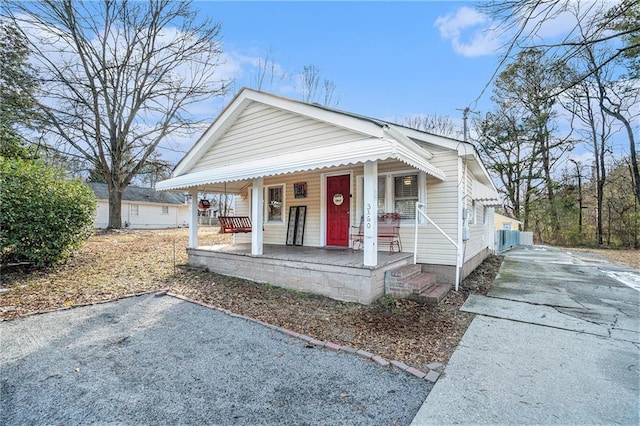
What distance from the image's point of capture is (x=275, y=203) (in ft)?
31.4

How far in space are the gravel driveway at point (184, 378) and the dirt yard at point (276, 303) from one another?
54 cm

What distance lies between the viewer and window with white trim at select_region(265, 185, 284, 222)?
9.45 m

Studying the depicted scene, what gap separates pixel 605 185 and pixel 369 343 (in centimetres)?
2481

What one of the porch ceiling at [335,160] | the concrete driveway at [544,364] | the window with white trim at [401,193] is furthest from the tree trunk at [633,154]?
the porch ceiling at [335,160]

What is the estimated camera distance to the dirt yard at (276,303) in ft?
13.0

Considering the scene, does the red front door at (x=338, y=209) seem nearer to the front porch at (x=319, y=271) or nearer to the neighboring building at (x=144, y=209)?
the front porch at (x=319, y=271)

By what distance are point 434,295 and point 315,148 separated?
4098mm

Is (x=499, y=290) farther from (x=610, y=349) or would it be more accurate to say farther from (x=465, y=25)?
(x=465, y=25)

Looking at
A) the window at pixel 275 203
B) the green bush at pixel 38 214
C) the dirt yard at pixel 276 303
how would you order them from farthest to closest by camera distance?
the window at pixel 275 203 → the green bush at pixel 38 214 → the dirt yard at pixel 276 303

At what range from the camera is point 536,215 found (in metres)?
21.9

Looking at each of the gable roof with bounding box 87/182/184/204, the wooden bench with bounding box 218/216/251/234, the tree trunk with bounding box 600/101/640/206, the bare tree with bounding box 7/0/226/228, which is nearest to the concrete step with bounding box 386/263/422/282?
the wooden bench with bounding box 218/216/251/234

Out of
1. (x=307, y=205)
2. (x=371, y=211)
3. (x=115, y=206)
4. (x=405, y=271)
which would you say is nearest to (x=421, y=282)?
(x=405, y=271)

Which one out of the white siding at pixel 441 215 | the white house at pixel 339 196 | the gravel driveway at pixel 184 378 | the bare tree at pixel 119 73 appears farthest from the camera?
the bare tree at pixel 119 73

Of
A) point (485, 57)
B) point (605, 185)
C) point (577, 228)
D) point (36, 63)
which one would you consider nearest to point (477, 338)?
point (485, 57)
